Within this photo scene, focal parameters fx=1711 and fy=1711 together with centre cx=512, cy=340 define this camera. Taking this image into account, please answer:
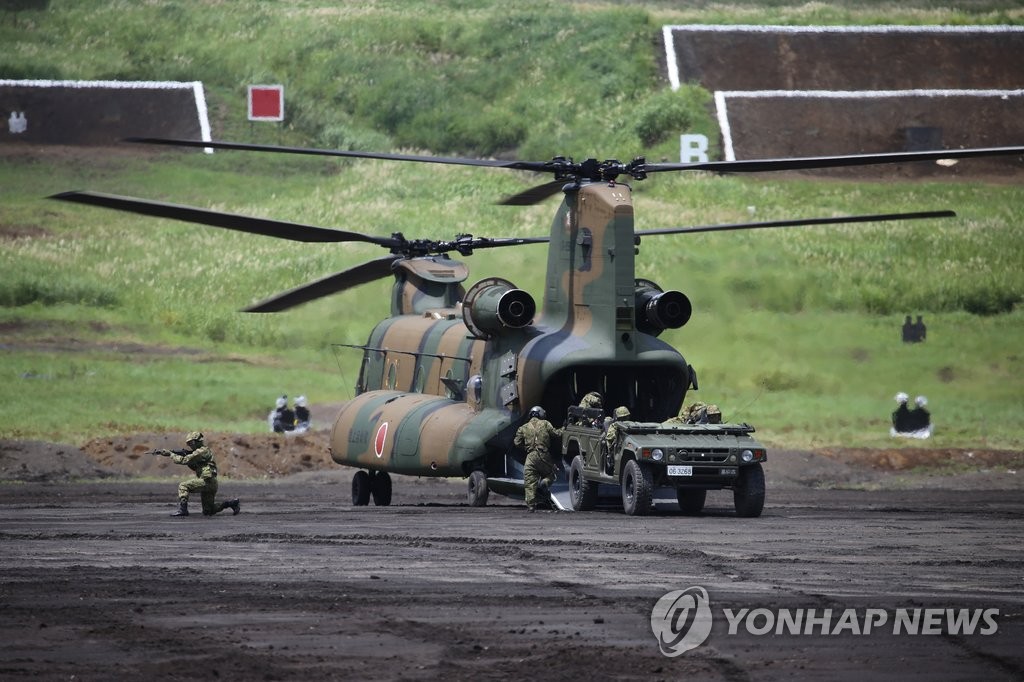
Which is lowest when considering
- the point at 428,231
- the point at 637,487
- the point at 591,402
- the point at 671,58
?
the point at 637,487

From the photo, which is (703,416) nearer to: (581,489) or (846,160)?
(581,489)

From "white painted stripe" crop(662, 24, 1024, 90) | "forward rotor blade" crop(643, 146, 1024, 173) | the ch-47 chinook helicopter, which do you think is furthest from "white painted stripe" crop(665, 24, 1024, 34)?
"forward rotor blade" crop(643, 146, 1024, 173)

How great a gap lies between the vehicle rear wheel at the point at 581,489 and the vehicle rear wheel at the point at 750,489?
190 cm

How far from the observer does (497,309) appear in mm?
21984

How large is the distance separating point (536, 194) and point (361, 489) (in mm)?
5874

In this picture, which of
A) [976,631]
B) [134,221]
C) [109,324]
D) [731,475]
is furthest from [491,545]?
[134,221]

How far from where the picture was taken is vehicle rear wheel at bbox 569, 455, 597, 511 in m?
21.2

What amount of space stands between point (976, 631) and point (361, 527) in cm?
882

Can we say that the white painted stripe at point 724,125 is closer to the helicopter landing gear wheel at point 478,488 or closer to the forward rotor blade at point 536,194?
the forward rotor blade at point 536,194

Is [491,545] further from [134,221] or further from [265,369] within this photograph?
[134,221]

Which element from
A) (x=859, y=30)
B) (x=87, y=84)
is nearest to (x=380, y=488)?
(x=87, y=84)

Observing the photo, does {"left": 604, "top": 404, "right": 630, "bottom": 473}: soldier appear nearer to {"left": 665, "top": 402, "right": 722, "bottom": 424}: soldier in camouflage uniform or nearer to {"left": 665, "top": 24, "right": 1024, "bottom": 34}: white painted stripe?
{"left": 665, "top": 402, "right": 722, "bottom": 424}: soldier in camouflage uniform

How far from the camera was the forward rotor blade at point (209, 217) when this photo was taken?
20.4 meters

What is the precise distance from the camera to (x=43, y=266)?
47.9 meters
